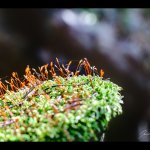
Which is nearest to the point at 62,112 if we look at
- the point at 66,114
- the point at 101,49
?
the point at 66,114

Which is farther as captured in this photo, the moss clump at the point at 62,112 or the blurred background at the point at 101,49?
the blurred background at the point at 101,49

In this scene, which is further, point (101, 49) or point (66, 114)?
point (101, 49)

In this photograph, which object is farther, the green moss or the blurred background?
the blurred background

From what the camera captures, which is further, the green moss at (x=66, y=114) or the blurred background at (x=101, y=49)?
the blurred background at (x=101, y=49)

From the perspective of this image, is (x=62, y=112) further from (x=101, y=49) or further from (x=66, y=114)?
(x=101, y=49)
